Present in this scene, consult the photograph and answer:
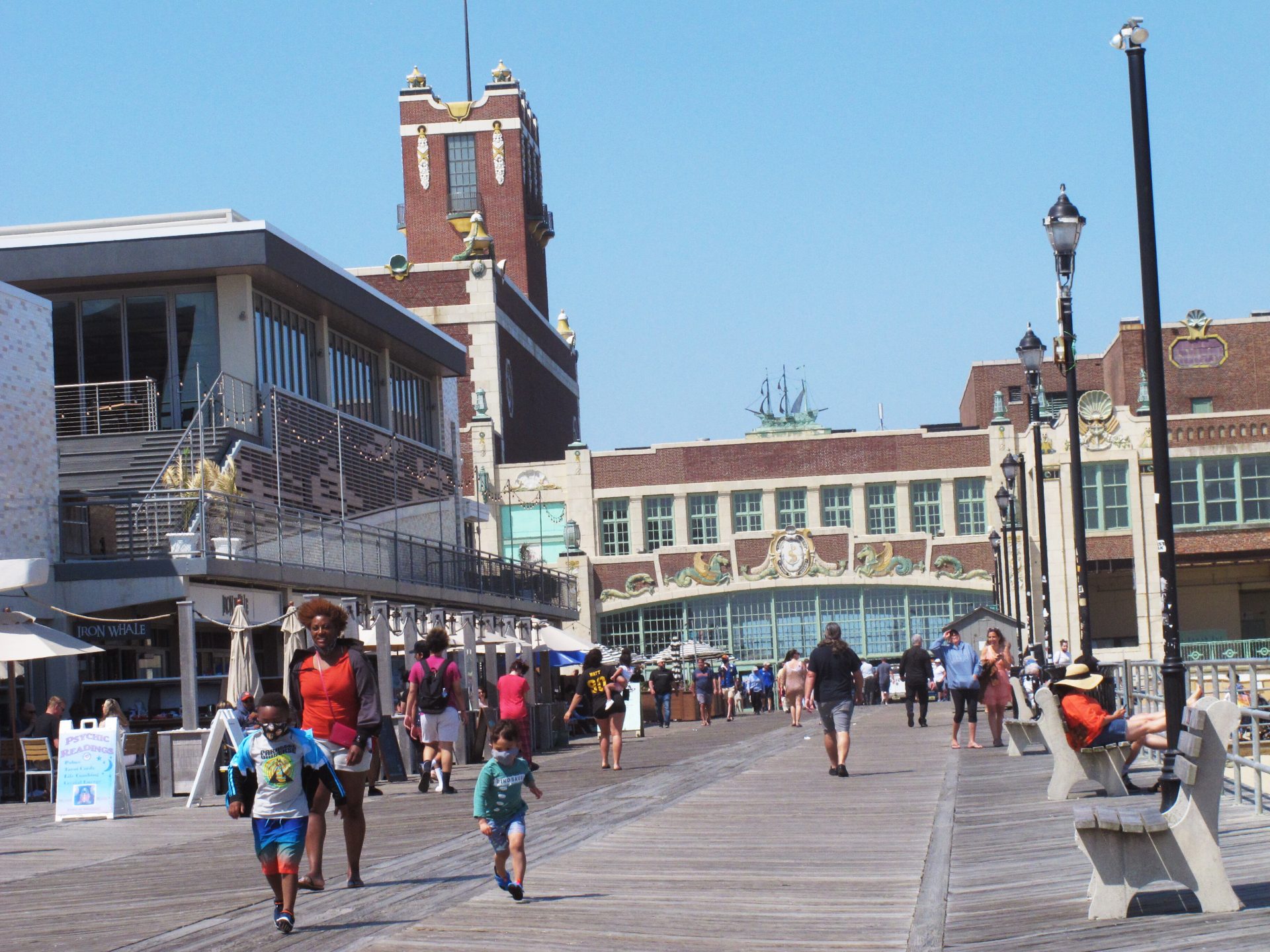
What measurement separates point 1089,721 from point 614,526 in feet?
175

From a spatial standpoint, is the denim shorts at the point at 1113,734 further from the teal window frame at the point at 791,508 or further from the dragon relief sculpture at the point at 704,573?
the teal window frame at the point at 791,508

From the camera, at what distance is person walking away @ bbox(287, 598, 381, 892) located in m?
10.8

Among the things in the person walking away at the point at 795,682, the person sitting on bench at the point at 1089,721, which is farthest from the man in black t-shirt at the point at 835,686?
the person walking away at the point at 795,682

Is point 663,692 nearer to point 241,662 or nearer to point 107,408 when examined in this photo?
point 107,408

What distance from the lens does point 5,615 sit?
73.2ft

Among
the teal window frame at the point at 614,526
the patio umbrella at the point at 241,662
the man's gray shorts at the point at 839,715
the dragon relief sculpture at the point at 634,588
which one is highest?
the teal window frame at the point at 614,526

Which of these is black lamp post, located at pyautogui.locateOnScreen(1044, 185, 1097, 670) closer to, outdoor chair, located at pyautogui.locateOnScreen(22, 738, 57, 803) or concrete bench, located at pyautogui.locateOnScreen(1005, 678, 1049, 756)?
concrete bench, located at pyautogui.locateOnScreen(1005, 678, 1049, 756)

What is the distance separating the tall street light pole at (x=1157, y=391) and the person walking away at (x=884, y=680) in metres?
45.7

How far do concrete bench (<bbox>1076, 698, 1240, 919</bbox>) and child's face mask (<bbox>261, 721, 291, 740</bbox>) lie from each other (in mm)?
4190

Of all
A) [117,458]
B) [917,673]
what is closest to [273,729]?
[917,673]

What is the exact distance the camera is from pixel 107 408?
109 ft

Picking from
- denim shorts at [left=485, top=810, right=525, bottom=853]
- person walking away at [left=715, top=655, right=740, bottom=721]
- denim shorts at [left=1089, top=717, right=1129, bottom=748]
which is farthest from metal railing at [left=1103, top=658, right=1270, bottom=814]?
person walking away at [left=715, top=655, right=740, bottom=721]

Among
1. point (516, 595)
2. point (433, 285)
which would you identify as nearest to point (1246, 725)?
point (516, 595)

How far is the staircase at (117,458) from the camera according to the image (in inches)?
1256
